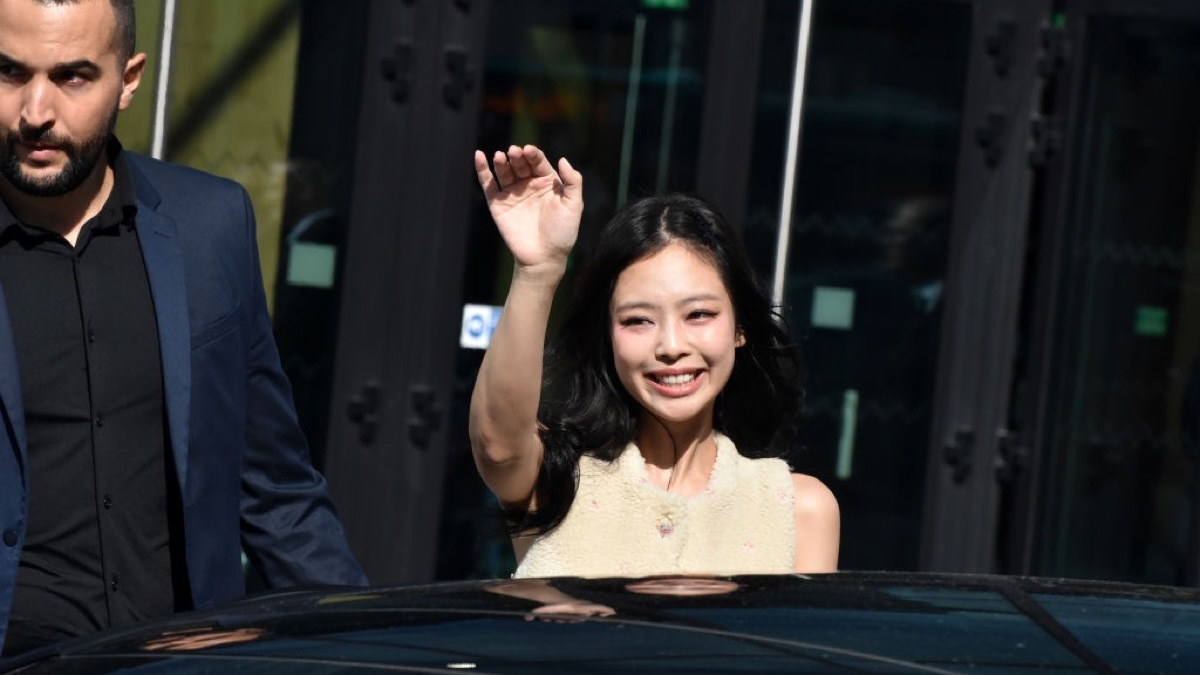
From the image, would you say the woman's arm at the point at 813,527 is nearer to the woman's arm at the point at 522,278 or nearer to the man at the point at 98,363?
the woman's arm at the point at 522,278

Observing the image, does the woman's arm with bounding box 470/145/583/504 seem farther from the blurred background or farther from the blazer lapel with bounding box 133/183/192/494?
the blurred background

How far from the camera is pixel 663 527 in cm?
323

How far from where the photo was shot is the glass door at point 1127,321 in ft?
22.8

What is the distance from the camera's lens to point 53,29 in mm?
3141

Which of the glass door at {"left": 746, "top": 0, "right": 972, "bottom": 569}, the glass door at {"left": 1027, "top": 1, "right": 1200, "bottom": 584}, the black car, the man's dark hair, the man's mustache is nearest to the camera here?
the black car

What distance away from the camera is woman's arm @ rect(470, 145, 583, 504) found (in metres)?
2.99

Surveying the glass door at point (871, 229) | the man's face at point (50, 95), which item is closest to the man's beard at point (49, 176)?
the man's face at point (50, 95)

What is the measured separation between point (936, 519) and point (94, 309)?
4.22 m

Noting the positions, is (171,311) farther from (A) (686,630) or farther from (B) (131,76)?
(A) (686,630)

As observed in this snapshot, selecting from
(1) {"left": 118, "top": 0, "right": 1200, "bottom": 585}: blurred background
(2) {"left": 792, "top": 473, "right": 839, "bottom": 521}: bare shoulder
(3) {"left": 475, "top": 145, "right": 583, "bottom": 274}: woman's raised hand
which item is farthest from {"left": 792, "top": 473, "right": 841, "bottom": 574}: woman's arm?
(1) {"left": 118, "top": 0, "right": 1200, "bottom": 585}: blurred background

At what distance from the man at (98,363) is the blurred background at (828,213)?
329cm

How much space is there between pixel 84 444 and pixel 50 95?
52 cm

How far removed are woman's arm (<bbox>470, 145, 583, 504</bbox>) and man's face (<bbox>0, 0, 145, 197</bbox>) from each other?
60cm

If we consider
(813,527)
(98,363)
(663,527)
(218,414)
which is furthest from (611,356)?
(98,363)
